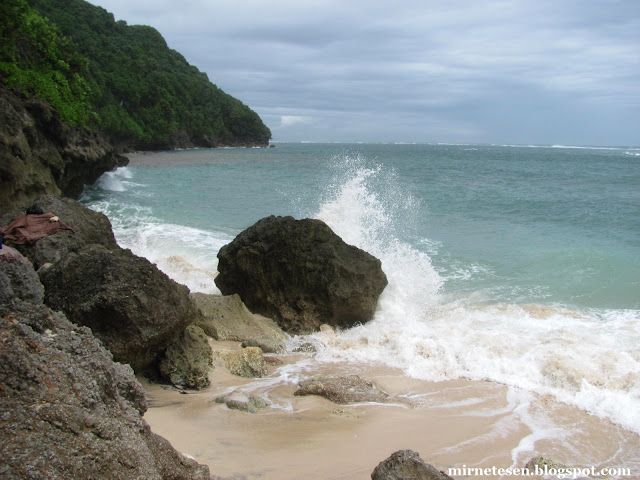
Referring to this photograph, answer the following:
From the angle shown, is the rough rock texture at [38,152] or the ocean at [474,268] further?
the rough rock texture at [38,152]

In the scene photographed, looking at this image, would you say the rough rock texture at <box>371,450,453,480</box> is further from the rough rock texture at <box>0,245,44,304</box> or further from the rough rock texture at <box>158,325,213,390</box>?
the rough rock texture at <box>0,245,44,304</box>

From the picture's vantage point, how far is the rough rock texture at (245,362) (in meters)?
6.03

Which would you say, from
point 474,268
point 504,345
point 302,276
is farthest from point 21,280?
point 474,268

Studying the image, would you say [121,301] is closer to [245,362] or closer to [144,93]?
[245,362]

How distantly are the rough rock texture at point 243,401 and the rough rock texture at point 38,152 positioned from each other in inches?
327

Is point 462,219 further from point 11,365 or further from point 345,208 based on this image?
point 11,365

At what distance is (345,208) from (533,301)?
4.82 meters

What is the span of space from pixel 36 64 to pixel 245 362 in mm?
13821

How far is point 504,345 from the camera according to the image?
7074 millimetres

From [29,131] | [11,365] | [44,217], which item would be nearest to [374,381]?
[11,365]

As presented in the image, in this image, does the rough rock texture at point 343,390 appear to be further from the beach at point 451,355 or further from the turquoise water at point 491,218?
the turquoise water at point 491,218

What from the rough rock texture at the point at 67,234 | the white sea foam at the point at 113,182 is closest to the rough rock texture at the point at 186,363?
the rough rock texture at the point at 67,234

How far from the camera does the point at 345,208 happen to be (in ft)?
41.3

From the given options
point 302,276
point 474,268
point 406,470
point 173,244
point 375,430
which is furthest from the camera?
point 173,244
